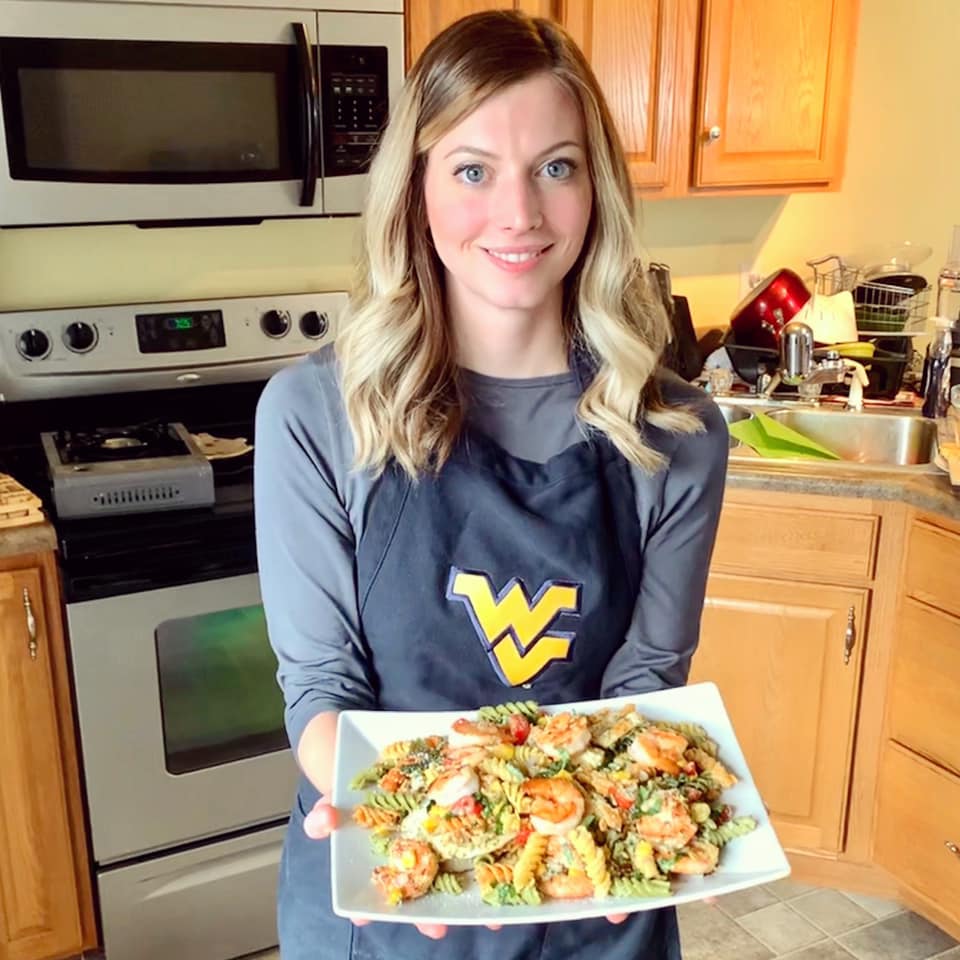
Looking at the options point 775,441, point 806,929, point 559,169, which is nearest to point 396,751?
point 559,169

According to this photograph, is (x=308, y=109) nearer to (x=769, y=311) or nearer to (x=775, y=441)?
(x=775, y=441)

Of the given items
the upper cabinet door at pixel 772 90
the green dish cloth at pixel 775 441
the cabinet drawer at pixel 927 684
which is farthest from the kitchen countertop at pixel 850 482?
the upper cabinet door at pixel 772 90

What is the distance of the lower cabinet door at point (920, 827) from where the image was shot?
2.15m

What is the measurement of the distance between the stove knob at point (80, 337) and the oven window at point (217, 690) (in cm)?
60

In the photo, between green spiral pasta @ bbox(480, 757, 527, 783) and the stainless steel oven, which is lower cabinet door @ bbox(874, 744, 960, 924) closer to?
the stainless steel oven

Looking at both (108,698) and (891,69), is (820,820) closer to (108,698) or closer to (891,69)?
(108,698)

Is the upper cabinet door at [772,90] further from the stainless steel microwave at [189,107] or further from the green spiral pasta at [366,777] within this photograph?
the green spiral pasta at [366,777]

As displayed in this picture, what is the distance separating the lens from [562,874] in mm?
980

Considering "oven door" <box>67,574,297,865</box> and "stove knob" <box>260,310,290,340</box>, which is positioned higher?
"stove knob" <box>260,310,290,340</box>

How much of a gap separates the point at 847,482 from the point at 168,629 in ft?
4.07

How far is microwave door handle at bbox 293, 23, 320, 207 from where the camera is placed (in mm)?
2002

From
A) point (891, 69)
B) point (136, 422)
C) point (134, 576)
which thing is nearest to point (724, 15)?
point (891, 69)

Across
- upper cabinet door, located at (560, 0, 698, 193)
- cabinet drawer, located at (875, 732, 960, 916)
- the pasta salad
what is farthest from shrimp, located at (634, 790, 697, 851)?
upper cabinet door, located at (560, 0, 698, 193)

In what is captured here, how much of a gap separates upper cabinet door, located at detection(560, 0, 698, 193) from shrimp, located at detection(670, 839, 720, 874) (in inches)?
65.8
